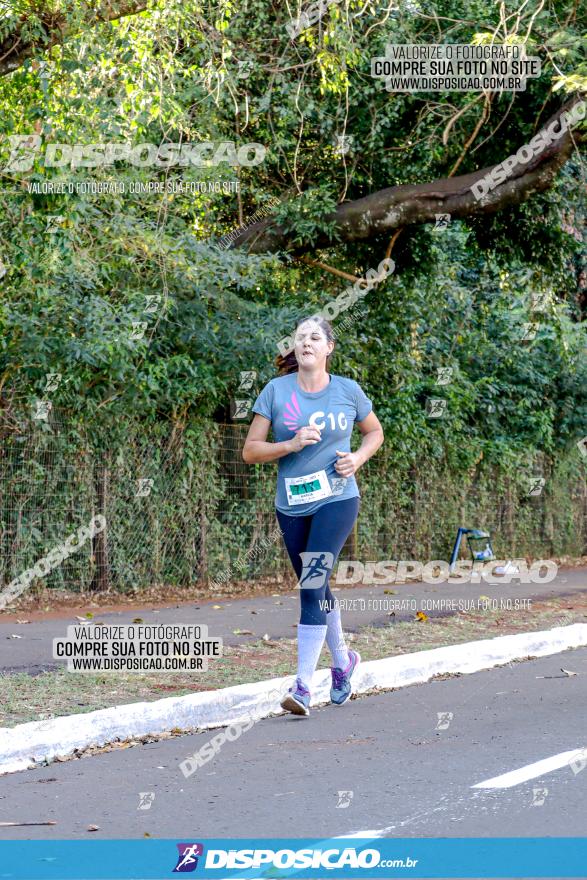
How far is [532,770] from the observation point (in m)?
6.19

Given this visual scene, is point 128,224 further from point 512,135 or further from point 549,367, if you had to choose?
point 549,367

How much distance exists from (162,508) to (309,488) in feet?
25.0

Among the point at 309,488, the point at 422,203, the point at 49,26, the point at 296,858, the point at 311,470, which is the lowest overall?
the point at 296,858

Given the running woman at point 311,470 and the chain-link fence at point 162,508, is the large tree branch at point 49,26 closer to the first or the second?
the chain-link fence at point 162,508

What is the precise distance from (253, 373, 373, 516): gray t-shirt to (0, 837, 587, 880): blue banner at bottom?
9.70 ft

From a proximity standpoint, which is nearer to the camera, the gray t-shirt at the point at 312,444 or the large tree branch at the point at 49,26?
the gray t-shirt at the point at 312,444

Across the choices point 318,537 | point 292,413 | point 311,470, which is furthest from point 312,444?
point 318,537

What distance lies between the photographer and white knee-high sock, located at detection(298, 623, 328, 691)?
7.75m

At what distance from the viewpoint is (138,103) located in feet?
40.9

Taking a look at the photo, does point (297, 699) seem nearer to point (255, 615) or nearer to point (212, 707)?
point (212, 707)

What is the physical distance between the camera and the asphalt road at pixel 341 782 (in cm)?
524

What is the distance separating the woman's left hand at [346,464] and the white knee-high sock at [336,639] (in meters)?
0.89

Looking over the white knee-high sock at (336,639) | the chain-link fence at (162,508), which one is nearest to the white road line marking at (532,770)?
the white knee-high sock at (336,639)

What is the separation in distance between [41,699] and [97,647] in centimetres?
249
